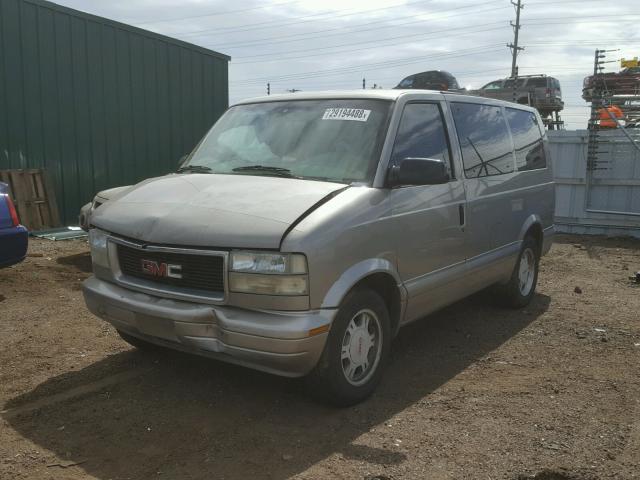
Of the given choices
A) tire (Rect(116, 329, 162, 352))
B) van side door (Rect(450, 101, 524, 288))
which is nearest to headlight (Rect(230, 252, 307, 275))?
tire (Rect(116, 329, 162, 352))

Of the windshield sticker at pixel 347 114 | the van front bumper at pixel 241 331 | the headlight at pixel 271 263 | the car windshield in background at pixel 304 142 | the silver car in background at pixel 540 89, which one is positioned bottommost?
the van front bumper at pixel 241 331

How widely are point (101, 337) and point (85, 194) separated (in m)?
5.75

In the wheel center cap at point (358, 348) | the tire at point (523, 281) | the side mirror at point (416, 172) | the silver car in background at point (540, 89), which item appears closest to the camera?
the wheel center cap at point (358, 348)

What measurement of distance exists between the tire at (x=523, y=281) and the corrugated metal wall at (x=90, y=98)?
7.08 m

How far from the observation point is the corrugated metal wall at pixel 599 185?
11102 millimetres

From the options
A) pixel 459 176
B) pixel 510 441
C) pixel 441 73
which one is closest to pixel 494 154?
pixel 459 176

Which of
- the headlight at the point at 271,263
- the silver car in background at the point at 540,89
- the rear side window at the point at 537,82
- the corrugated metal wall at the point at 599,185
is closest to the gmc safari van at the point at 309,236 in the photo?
the headlight at the point at 271,263

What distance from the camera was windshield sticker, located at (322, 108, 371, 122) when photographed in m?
4.18

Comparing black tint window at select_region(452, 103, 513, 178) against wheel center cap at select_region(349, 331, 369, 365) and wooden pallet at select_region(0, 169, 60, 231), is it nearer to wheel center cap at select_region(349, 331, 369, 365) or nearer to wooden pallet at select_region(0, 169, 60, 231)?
wheel center cap at select_region(349, 331, 369, 365)

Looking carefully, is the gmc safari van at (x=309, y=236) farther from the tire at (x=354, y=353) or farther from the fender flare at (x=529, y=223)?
the fender flare at (x=529, y=223)

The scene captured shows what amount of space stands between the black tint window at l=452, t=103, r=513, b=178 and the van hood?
159 centimetres

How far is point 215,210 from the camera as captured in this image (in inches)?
139

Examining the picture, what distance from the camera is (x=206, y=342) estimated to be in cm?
340

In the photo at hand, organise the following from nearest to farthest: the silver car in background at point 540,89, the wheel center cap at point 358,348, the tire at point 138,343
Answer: the wheel center cap at point 358,348, the tire at point 138,343, the silver car in background at point 540,89
